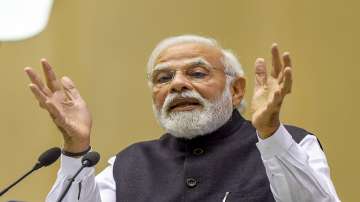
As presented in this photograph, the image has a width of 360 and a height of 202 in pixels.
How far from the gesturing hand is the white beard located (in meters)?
0.56

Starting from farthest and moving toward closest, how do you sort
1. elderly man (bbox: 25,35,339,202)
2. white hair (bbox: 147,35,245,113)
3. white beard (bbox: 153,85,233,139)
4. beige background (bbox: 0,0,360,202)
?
beige background (bbox: 0,0,360,202)
white hair (bbox: 147,35,245,113)
white beard (bbox: 153,85,233,139)
elderly man (bbox: 25,35,339,202)

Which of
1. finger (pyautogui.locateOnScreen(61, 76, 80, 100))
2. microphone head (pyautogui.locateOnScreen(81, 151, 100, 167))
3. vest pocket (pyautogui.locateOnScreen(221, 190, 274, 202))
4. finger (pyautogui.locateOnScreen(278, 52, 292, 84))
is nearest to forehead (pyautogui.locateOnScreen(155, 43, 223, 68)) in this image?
finger (pyautogui.locateOnScreen(61, 76, 80, 100))

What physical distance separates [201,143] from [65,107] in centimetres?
67

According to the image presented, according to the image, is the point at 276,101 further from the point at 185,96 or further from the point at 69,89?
the point at 69,89

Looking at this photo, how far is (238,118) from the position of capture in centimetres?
282

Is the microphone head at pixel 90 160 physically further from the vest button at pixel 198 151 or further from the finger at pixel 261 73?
the vest button at pixel 198 151

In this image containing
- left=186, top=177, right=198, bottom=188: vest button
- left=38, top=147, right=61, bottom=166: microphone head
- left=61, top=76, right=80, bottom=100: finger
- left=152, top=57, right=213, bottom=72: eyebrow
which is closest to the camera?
left=38, top=147, right=61, bottom=166: microphone head

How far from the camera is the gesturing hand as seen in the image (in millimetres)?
2004

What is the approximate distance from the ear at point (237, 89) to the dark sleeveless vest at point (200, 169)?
0.27 feet

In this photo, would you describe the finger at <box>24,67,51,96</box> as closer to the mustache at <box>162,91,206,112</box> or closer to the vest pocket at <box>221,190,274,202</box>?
the mustache at <box>162,91,206,112</box>

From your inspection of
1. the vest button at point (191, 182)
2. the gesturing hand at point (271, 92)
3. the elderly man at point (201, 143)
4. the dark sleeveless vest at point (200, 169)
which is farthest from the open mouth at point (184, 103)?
the gesturing hand at point (271, 92)

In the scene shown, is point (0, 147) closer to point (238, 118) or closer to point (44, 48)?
point (44, 48)

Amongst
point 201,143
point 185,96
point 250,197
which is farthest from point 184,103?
point 250,197

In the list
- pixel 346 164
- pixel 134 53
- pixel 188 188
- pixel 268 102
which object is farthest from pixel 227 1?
pixel 268 102
